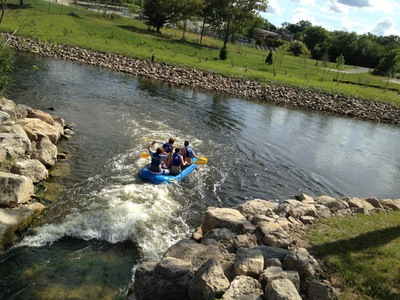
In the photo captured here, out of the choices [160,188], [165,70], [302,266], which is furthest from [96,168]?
[165,70]

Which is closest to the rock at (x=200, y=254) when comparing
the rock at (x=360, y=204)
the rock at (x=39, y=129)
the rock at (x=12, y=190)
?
the rock at (x=12, y=190)

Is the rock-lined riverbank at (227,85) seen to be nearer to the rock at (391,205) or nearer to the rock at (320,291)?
the rock at (391,205)

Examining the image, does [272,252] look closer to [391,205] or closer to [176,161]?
[391,205]

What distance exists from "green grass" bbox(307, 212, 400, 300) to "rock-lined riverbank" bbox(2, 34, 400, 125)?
93.7 feet

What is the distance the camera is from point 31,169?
12.4m

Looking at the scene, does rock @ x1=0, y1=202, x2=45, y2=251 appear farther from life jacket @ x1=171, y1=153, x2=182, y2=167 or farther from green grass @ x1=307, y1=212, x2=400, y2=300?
green grass @ x1=307, y1=212, x2=400, y2=300

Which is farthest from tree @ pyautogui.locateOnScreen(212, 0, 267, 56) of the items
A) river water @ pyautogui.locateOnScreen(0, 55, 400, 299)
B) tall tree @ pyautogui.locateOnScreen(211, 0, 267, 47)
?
river water @ pyautogui.locateOnScreen(0, 55, 400, 299)

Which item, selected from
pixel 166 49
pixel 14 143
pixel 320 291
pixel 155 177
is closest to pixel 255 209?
pixel 155 177

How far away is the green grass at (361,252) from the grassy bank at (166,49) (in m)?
34.2

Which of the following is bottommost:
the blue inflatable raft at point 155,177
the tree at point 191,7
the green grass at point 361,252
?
the blue inflatable raft at point 155,177

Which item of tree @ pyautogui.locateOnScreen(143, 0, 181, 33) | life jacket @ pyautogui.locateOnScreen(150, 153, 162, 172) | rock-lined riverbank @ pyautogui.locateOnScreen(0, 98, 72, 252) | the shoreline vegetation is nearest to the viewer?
the shoreline vegetation

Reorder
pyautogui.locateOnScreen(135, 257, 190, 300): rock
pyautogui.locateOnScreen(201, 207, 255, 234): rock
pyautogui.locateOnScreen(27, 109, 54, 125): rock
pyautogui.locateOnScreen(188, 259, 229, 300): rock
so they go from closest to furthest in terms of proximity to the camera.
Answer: pyautogui.locateOnScreen(188, 259, 229, 300): rock → pyautogui.locateOnScreen(135, 257, 190, 300): rock → pyautogui.locateOnScreen(201, 207, 255, 234): rock → pyautogui.locateOnScreen(27, 109, 54, 125): rock

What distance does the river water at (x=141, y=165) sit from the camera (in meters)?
9.09

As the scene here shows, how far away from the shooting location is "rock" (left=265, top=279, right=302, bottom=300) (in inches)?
254
